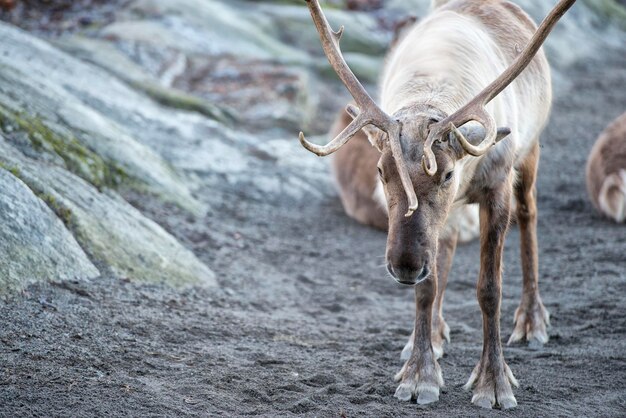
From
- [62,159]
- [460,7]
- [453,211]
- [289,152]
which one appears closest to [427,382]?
[453,211]

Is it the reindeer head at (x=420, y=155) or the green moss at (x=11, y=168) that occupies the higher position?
the reindeer head at (x=420, y=155)

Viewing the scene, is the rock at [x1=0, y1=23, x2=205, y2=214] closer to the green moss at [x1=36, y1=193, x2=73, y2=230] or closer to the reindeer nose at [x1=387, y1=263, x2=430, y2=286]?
the green moss at [x1=36, y1=193, x2=73, y2=230]

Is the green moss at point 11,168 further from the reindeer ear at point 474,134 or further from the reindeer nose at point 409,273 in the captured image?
the reindeer ear at point 474,134

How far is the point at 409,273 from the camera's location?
397 centimetres

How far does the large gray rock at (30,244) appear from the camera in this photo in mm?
4594

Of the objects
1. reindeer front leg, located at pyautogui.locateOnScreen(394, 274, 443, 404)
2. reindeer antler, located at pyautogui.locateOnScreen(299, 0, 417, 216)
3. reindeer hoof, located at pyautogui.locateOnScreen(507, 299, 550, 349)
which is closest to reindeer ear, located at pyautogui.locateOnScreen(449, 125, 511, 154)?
reindeer antler, located at pyautogui.locateOnScreen(299, 0, 417, 216)

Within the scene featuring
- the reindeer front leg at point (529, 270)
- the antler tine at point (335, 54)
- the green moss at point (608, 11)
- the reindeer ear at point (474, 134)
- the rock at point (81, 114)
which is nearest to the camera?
Answer: the reindeer ear at point (474, 134)

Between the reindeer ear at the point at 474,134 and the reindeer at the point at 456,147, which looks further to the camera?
the reindeer ear at the point at 474,134

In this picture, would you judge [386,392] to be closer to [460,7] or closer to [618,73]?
[460,7]

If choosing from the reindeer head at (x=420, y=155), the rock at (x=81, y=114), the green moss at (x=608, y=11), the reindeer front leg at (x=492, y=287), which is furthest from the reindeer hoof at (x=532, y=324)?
the green moss at (x=608, y=11)

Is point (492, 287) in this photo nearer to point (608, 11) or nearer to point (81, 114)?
point (81, 114)

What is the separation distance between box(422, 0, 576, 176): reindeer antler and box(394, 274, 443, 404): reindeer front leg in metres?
1.01

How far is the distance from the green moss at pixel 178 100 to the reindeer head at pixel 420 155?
557 cm

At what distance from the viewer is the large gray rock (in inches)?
181
